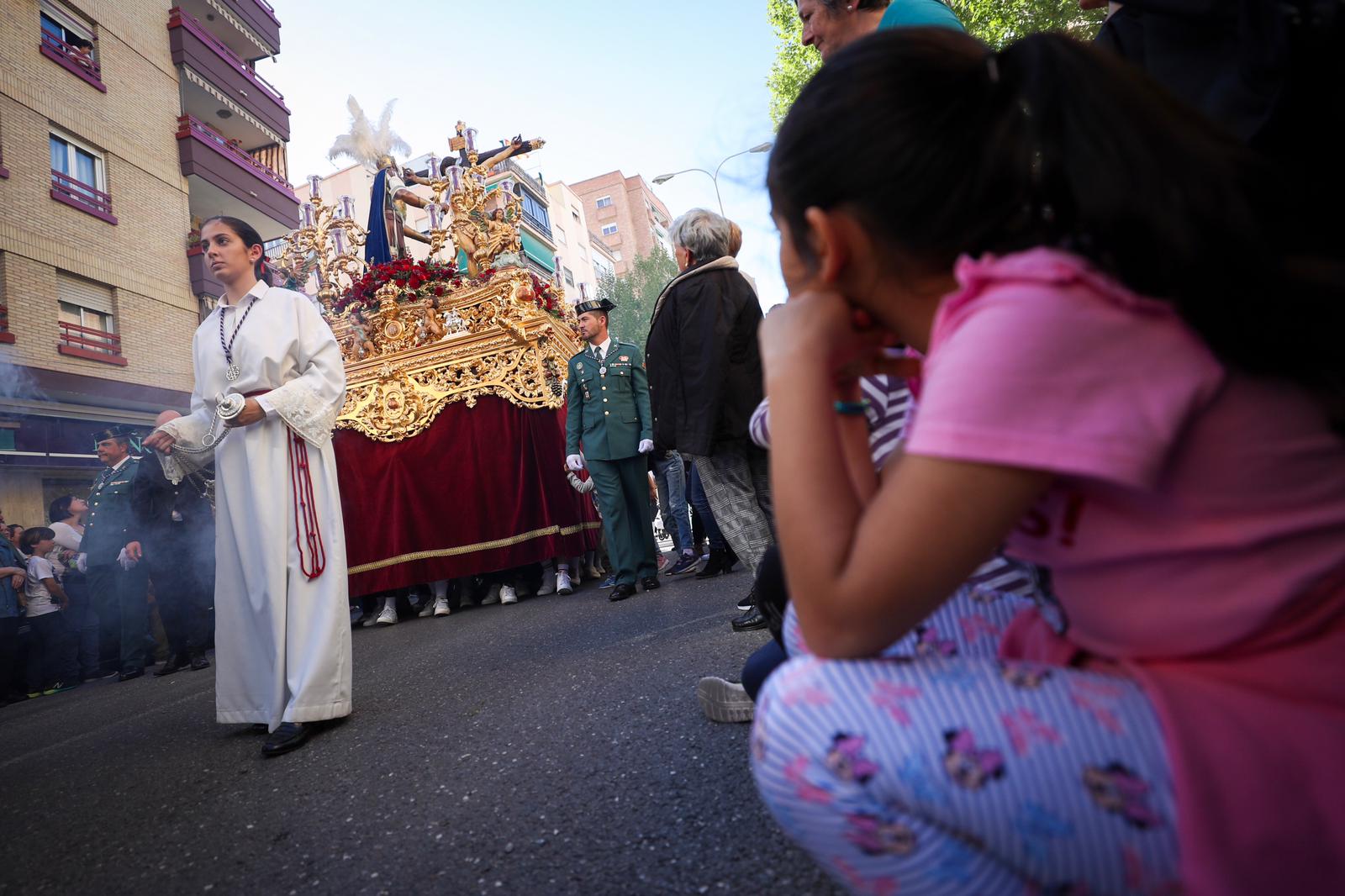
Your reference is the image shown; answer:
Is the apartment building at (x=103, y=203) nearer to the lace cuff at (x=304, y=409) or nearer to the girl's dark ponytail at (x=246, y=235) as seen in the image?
the girl's dark ponytail at (x=246, y=235)

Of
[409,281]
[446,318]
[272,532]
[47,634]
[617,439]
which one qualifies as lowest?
[47,634]

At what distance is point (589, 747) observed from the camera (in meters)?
2.21

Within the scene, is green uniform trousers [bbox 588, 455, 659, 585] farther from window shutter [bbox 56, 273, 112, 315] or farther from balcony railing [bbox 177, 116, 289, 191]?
balcony railing [bbox 177, 116, 289, 191]

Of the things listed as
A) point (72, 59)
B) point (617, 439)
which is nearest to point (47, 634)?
point (617, 439)

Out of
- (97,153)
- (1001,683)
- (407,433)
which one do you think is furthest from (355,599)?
(97,153)

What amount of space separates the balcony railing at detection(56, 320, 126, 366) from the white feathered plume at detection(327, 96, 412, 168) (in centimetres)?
712

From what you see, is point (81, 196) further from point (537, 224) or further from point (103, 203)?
point (537, 224)

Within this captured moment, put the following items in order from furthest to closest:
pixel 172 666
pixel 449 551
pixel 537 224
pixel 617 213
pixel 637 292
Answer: pixel 617 213, pixel 637 292, pixel 537 224, pixel 449 551, pixel 172 666

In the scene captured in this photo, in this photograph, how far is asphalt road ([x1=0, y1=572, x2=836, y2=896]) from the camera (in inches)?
60.7

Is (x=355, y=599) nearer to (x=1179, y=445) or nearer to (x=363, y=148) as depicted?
(x=363, y=148)

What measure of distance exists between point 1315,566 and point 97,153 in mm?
18466

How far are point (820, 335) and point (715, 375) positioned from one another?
277cm

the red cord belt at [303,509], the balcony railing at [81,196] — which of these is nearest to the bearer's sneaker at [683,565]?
the red cord belt at [303,509]

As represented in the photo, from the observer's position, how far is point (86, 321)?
13.6 meters
